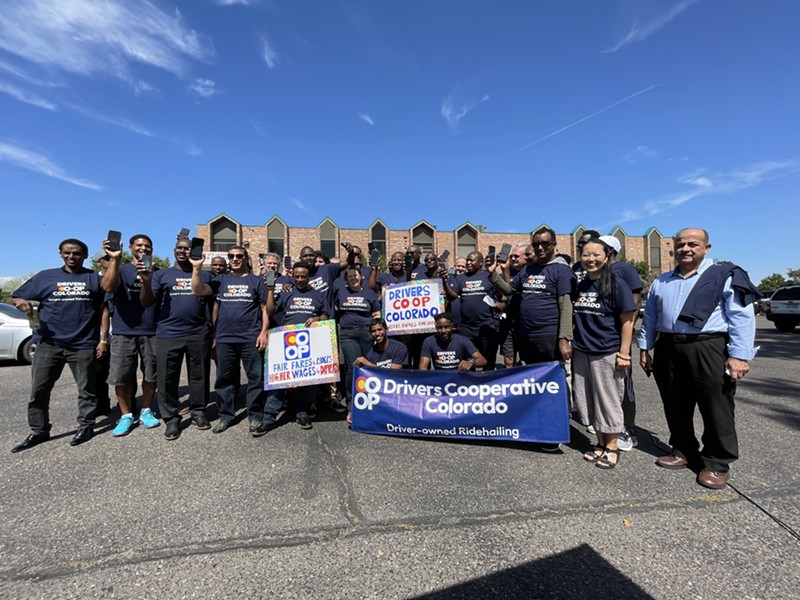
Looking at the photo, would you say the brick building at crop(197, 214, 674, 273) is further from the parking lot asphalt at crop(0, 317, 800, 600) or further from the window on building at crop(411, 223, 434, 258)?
the parking lot asphalt at crop(0, 317, 800, 600)

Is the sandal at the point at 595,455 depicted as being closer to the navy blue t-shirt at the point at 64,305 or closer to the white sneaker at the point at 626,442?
the white sneaker at the point at 626,442

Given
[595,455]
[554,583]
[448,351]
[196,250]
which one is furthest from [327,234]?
[554,583]

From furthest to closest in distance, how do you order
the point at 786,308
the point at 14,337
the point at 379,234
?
the point at 379,234 < the point at 786,308 < the point at 14,337

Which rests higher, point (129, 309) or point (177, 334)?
point (129, 309)

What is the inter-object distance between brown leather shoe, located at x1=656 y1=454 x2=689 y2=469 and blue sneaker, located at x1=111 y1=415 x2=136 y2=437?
566cm

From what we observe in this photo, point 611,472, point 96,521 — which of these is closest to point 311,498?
point 96,521

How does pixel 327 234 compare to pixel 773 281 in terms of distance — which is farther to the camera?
pixel 773 281

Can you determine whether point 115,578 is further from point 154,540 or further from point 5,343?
point 5,343

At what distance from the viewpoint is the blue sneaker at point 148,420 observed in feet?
15.3

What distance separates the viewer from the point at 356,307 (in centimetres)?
513

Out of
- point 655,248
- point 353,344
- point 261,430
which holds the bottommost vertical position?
point 261,430

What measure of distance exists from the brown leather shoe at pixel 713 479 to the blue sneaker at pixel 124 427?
5.83m

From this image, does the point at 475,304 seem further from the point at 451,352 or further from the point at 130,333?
the point at 130,333

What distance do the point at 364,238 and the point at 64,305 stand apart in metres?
30.9
